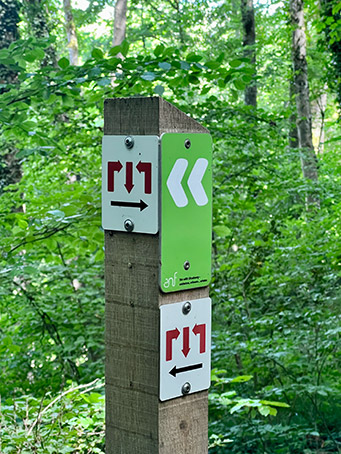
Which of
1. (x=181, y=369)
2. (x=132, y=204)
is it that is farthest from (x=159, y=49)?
(x=181, y=369)

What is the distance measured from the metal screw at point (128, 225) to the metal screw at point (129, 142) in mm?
221

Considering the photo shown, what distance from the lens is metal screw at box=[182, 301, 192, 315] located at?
1843 mm

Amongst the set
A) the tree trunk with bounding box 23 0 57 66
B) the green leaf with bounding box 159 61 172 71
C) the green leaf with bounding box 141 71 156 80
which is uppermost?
the tree trunk with bounding box 23 0 57 66

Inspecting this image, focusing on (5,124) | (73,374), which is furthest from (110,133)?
(73,374)

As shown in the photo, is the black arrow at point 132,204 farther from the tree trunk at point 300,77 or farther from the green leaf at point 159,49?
the tree trunk at point 300,77

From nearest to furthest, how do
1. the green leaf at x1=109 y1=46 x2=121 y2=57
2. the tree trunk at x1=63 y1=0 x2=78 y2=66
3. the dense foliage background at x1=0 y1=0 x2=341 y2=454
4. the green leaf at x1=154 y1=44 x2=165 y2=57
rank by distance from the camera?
the green leaf at x1=109 y1=46 x2=121 y2=57
the green leaf at x1=154 y1=44 x2=165 y2=57
the dense foliage background at x1=0 y1=0 x2=341 y2=454
the tree trunk at x1=63 y1=0 x2=78 y2=66

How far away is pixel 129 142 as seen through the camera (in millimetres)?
1834

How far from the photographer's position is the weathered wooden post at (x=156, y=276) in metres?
1.78

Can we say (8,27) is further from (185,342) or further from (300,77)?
(185,342)

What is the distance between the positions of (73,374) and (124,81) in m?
3.65

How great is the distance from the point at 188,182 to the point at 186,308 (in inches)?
15.1

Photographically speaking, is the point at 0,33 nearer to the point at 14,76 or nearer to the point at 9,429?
the point at 14,76

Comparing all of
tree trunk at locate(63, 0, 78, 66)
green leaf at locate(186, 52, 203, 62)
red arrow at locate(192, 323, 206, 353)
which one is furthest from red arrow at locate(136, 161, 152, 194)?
tree trunk at locate(63, 0, 78, 66)

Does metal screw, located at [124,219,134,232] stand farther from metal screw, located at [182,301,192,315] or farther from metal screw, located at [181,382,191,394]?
metal screw, located at [181,382,191,394]
